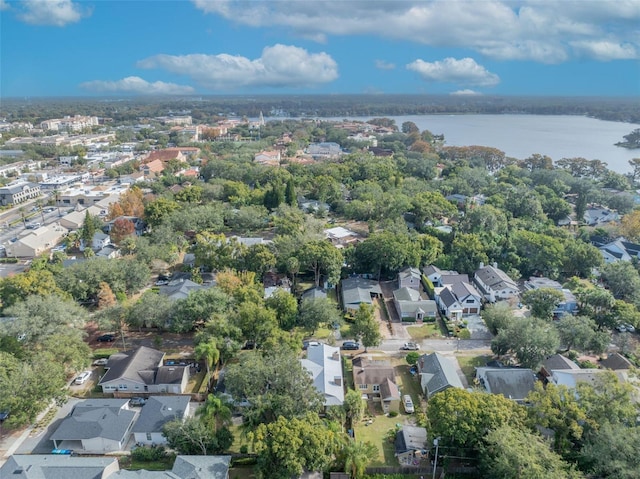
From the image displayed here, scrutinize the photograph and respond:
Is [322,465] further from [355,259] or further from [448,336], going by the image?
[355,259]

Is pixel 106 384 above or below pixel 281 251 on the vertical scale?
below

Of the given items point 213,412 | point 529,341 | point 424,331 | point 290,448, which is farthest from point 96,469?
point 529,341

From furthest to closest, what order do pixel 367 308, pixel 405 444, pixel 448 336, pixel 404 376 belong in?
pixel 448 336, pixel 367 308, pixel 404 376, pixel 405 444

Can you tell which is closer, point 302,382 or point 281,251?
point 302,382

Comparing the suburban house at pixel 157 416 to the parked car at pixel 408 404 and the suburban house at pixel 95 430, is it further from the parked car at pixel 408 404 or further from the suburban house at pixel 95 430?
the parked car at pixel 408 404

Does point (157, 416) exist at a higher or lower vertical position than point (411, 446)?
higher

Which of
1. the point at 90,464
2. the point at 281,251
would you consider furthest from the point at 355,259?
the point at 90,464

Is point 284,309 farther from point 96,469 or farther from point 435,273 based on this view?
point 435,273
